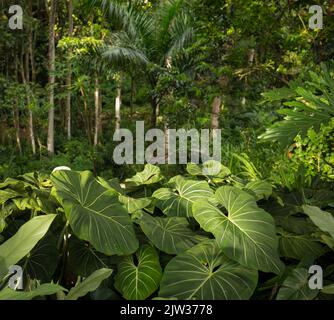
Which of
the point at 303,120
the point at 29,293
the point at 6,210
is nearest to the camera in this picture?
the point at 29,293

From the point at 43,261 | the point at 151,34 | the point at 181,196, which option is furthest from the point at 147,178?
the point at 151,34

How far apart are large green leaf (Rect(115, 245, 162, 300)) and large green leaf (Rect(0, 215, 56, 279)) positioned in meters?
0.35

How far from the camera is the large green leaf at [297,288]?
1407 millimetres

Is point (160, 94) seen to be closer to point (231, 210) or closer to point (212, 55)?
point (212, 55)

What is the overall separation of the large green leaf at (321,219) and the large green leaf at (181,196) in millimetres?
583

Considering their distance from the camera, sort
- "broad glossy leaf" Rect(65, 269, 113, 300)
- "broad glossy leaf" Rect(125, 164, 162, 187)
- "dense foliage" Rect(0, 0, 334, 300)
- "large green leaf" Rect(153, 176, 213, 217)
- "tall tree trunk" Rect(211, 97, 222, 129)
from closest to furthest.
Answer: "broad glossy leaf" Rect(65, 269, 113, 300), "dense foliage" Rect(0, 0, 334, 300), "large green leaf" Rect(153, 176, 213, 217), "broad glossy leaf" Rect(125, 164, 162, 187), "tall tree trunk" Rect(211, 97, 222, 129)

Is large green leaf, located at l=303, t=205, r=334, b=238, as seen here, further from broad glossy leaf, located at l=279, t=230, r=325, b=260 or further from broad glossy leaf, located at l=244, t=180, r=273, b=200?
broad glossy leaf, located at l=244, t=180, r=273, b=200

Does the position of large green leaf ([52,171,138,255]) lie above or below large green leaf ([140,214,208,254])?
above

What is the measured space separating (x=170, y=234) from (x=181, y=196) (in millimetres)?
386

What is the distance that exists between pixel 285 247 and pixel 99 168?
7771mm

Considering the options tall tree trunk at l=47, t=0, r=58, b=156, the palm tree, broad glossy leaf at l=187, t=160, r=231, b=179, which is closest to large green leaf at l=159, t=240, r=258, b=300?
broad glossy leaf at l=187, t=160, r=231, b=179

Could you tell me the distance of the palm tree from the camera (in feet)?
24.5

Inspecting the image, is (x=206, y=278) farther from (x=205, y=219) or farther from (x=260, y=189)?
(x=260, y=189)

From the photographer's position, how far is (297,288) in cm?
143
